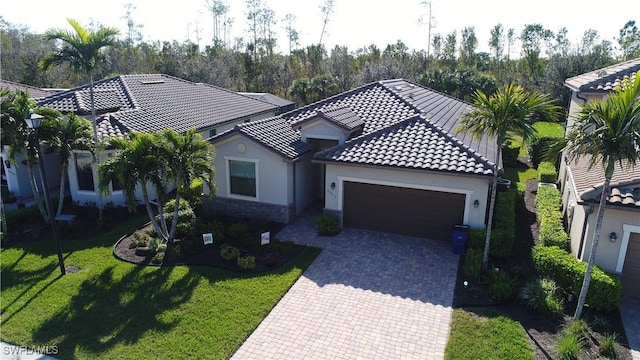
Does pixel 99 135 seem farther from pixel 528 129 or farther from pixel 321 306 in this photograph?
pixel 528 129

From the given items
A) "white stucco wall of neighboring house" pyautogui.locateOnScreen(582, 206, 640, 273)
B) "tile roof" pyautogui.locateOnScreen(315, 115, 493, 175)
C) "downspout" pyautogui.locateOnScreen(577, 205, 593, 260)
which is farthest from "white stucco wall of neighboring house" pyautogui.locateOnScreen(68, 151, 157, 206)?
"white stucco wall of neighboring house" pyautogui.locateOnScreen(582, 206, 640, 273)

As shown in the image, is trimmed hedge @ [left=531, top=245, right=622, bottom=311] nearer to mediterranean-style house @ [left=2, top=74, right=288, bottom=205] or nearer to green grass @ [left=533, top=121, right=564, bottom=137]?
mediterranean-style house @ [left=2, top=74, right=288, bottom=205]

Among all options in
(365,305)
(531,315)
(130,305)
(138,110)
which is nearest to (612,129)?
(531,315)

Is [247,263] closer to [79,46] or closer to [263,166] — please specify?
[263,166]

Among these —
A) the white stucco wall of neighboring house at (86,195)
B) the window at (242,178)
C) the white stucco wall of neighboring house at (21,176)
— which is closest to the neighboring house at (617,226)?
the window at (242,178)

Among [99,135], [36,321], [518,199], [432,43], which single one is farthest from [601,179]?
[432,43]

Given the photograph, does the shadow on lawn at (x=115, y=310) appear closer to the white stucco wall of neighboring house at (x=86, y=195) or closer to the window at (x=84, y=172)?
the white stucco wall of neighboring house at (x=86, y=195)
